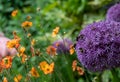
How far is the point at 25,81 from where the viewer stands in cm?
242

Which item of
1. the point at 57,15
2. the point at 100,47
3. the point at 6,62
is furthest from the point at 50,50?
the point at 57,15

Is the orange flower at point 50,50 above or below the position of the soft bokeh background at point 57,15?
above

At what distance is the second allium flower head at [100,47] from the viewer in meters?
2.04

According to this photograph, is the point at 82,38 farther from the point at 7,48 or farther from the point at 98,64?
the point at 7,48

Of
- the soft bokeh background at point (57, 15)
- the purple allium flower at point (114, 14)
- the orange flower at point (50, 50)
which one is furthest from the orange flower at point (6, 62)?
the soft bokeh background at point (57, 15)

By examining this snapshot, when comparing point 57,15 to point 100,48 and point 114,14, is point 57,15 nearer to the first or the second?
point 114,14

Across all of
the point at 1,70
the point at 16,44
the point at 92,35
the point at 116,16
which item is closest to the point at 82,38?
the point at 92,35

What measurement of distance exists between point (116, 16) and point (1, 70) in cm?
88

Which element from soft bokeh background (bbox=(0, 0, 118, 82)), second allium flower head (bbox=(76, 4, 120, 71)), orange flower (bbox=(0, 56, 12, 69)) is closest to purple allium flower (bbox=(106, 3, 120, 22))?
second allium flower head (bbox=(76, 4, 120, 71))

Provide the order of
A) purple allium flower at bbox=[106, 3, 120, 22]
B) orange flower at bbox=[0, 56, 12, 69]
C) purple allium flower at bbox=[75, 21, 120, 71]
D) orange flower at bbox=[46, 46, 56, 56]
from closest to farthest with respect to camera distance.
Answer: purple allium flower at bbox=[75, 21, 120, 71] → orange flower at bbox=[0, 56, 12, 69] → orange flower at bbox=[46, 46, 56, 56] → purple allium flower at bbox=[106, 3, 120, 22]

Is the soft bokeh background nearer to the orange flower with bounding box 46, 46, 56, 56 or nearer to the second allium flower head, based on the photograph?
the orange flower with bounding box 46, 46, 56, 56

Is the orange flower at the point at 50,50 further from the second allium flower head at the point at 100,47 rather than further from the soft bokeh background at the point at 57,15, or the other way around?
the soft bokeh background at the point at 57,15

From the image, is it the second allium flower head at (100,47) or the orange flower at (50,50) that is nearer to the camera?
the second allium flower head at (100,47)

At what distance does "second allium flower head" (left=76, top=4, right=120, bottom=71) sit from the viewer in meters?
2.04
